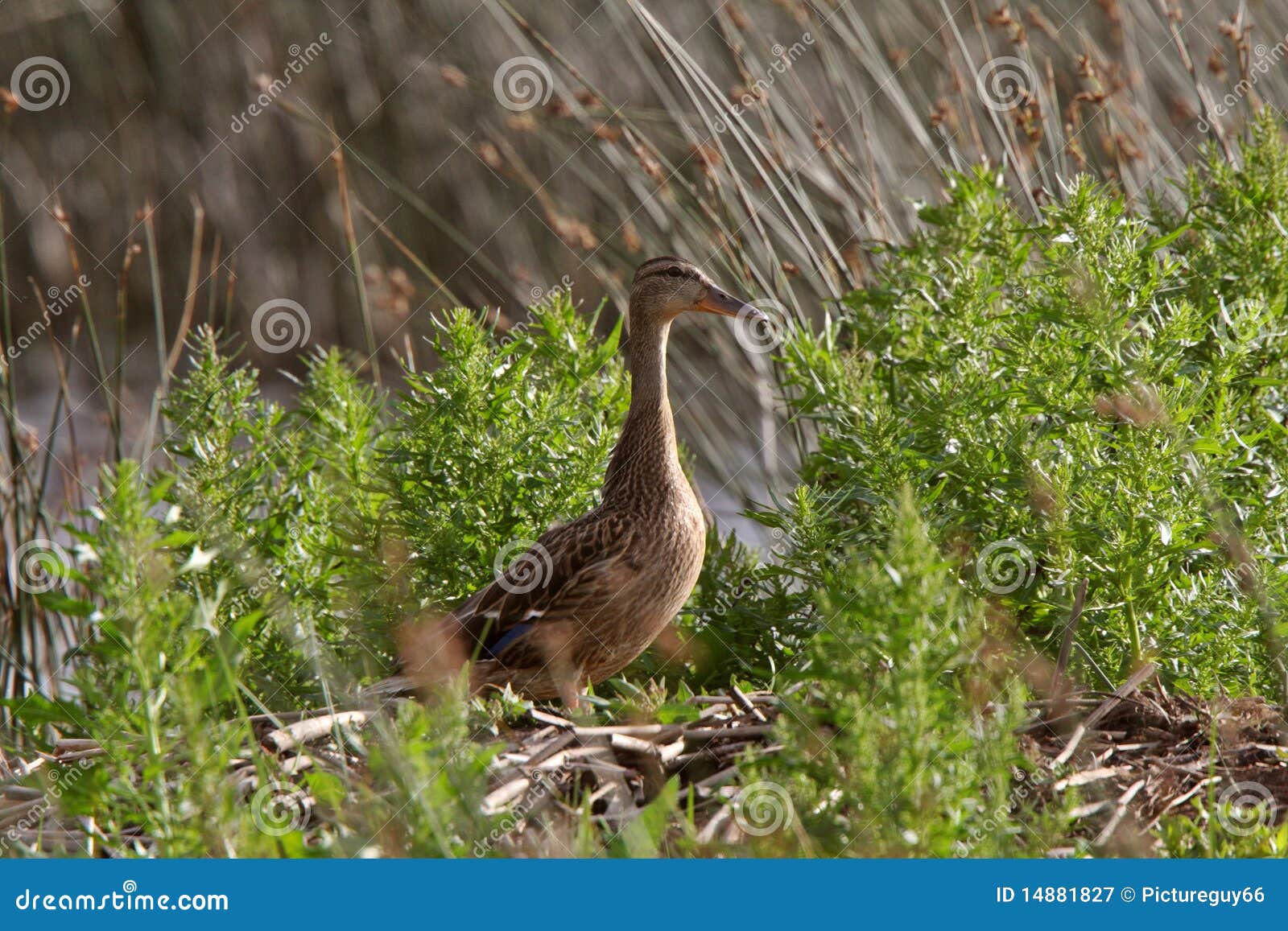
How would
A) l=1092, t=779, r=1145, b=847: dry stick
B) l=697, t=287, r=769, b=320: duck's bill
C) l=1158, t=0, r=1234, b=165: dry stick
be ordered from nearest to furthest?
l=1092, t=779, r=1145, b=847: dry stick, l=697, t=287, r=769, b=320: duck's bill, l=1158, t=0, r=1234, b=165: dry stick

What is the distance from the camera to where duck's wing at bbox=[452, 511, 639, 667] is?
352cm

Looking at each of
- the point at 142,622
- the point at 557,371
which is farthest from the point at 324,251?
the point at 142,622

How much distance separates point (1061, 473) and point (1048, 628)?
0.58 m

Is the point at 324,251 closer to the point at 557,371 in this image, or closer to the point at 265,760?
the point at 557,371

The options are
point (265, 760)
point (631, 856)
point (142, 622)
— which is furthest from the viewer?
point (265, 760)

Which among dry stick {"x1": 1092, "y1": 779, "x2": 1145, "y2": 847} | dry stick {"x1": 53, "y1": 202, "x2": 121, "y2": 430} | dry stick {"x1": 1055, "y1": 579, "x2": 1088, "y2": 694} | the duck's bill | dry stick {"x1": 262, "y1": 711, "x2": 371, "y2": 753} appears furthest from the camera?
dry stick {"x1": 53, "y1": 202, "x2": 121, "y2": 430}

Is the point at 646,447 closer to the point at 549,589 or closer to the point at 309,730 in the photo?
the point at 549,589

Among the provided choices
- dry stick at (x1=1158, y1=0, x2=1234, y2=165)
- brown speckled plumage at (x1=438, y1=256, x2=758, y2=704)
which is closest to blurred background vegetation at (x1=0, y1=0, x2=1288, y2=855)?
dry stick at (x1=1158, y1=0, x2=1234, y2=165)

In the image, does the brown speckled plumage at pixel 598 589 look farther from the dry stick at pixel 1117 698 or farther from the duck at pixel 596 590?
the dry stick at pixel 1117 698

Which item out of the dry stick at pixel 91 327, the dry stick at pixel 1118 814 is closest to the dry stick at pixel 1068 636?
the dry stick at pixel 1118 814

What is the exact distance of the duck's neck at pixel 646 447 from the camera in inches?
→ 147

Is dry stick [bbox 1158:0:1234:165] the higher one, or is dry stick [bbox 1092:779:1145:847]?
dry stick [bbox 1158:0:1234:165]

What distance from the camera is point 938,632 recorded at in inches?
81.7

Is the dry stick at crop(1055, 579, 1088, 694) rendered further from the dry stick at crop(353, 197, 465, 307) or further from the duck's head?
the dry stick at crop(353, 197, 465, 307)
